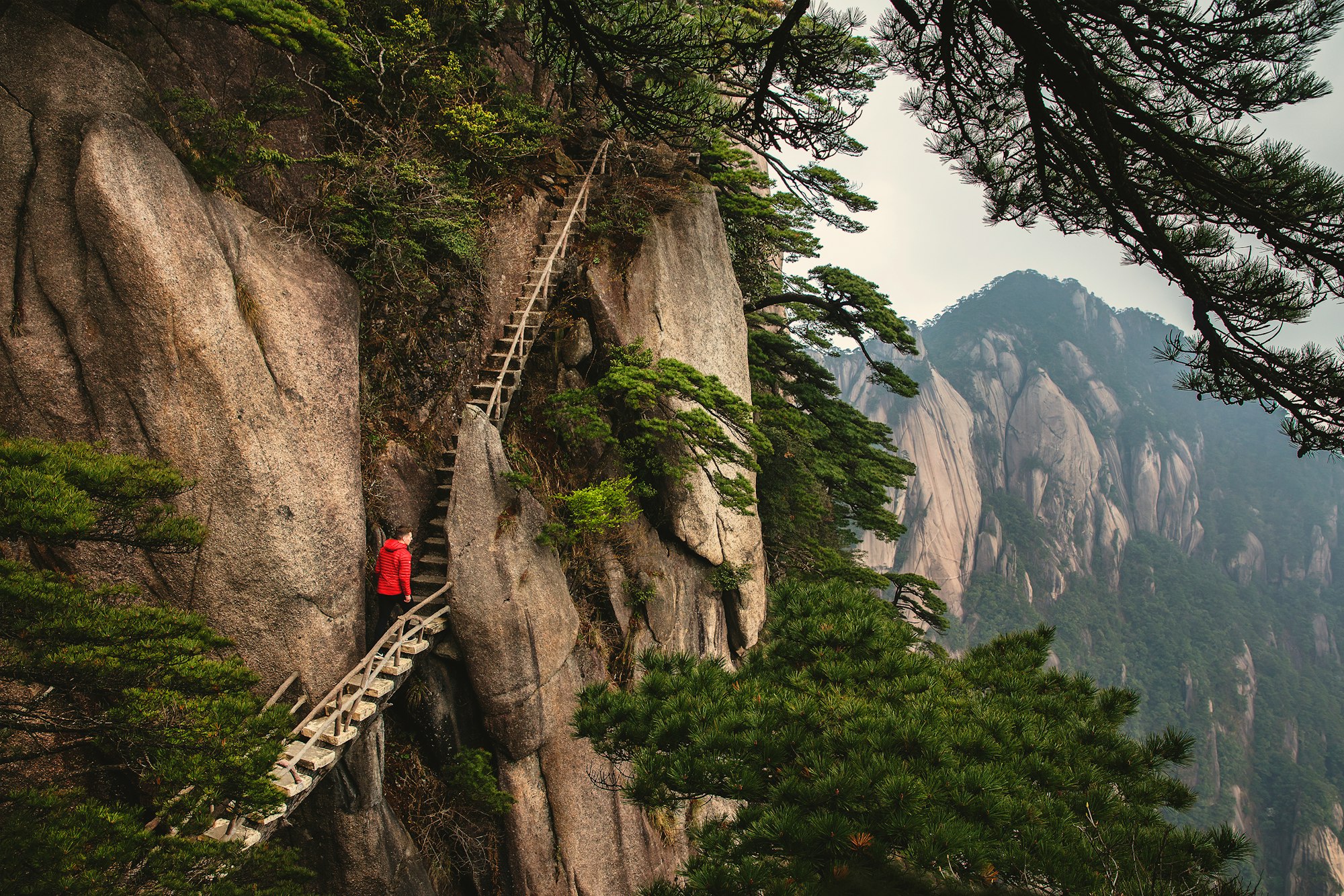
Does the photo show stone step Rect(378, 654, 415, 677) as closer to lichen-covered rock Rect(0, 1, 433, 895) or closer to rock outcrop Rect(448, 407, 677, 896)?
lichen-covered rock Rect(0, 1, 433, 895)

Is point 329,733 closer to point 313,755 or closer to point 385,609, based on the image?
point 313,755

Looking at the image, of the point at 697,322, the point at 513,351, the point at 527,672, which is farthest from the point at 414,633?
the point at 697,322

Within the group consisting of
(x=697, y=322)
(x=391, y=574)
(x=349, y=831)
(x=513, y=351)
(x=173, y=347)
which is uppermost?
(x=697, y=322)

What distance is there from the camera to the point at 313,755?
5.01 meters

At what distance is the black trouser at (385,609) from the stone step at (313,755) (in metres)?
1.13

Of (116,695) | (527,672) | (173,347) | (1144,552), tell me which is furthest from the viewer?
(1144,552)

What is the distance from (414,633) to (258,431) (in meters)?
2.28

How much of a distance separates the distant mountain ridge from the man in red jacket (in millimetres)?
40024

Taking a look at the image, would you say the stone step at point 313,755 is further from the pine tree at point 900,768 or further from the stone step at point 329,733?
the pine tree at point 900,768

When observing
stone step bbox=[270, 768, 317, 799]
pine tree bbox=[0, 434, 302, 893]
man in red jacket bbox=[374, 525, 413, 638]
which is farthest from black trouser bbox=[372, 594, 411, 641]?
pine tree bbox=[0, 434, 302, 893]

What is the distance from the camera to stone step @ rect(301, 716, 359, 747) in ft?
16.9

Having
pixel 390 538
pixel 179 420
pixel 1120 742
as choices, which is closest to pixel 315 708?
pixel 390 538

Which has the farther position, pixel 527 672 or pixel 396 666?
pixel 527 672

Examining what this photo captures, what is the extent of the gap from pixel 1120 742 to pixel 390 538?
19.4 feet
